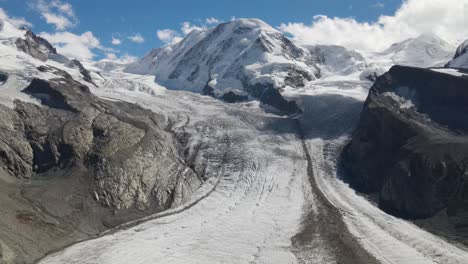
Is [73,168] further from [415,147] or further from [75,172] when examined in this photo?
[415,147]

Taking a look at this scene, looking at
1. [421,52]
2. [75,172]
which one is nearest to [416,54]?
[421,52]

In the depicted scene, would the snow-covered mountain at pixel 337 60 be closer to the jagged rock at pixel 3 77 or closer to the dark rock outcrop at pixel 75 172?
the jagged rock at pixel 3 77

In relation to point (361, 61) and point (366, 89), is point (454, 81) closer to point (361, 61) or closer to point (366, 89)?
point (366, 89)

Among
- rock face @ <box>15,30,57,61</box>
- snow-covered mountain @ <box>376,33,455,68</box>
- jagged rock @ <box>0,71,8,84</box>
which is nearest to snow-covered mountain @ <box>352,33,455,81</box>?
snow-covered mountain @ <box>376,33,455,68</box>

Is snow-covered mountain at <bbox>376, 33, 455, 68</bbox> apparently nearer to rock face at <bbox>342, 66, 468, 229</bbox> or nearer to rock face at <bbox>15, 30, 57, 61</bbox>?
rock face at <bbox>342, 66, 468, 229</bbox>

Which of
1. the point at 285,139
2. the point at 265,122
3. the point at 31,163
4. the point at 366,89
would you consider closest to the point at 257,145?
the point at 285,139

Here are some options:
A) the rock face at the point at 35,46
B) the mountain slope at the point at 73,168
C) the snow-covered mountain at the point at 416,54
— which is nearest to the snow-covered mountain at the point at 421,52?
the snow-covered mountain at the point at 416,54

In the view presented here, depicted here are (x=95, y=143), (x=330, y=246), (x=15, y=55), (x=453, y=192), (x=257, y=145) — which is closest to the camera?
(x=330, y=246)
